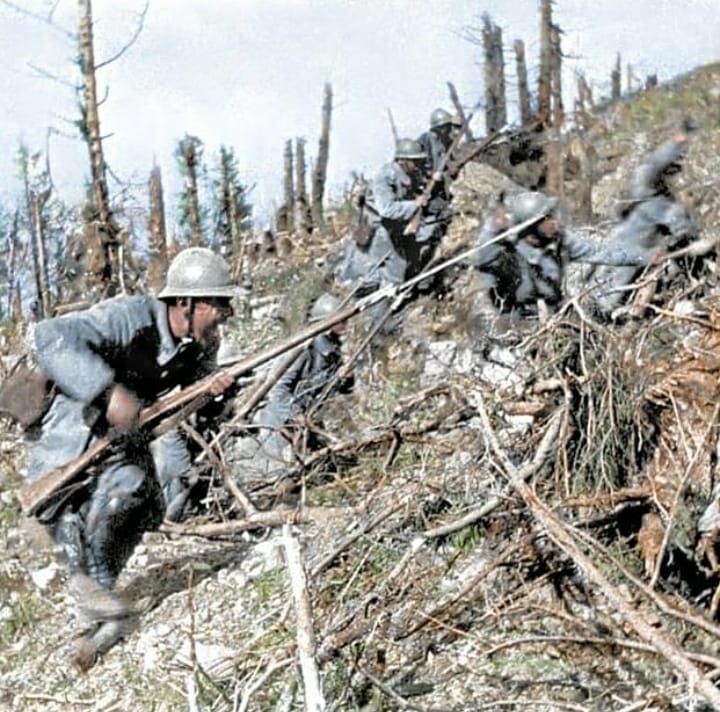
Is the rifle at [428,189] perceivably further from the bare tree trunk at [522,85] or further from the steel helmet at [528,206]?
the bare tree trunk at [522,85]

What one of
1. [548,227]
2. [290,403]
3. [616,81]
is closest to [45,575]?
[290,403]

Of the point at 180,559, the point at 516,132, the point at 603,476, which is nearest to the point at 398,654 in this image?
the point at 603,476

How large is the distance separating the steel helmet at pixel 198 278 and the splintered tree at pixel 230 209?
13.4 meters

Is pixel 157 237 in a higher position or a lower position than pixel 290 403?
lower

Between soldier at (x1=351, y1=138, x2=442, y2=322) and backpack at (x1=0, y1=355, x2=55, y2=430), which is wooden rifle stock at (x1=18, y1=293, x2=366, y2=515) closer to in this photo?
backpack at (x1=0, y1=355, x2=55, y2=430)

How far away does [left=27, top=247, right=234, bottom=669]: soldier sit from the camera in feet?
18.2

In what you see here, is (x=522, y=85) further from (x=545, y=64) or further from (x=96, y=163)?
(x=96, y=163)

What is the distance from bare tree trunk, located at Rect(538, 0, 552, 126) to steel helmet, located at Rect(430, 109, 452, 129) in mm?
11044

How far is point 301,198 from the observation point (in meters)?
24.8

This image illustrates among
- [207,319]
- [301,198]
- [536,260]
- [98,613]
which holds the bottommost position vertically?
[301,198]

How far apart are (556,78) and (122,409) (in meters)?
21.6

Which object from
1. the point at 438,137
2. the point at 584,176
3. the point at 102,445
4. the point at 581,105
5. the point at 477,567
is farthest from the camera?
the point at 581,105

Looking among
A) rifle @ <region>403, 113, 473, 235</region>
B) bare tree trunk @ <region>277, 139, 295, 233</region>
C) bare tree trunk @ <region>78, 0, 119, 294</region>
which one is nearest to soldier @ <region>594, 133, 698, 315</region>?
rifle @ <region>403, 113, 473, 235</region>

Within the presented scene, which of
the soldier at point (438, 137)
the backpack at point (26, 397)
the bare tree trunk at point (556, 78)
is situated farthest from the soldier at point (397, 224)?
the bare tree trunk at point (556, 78)
